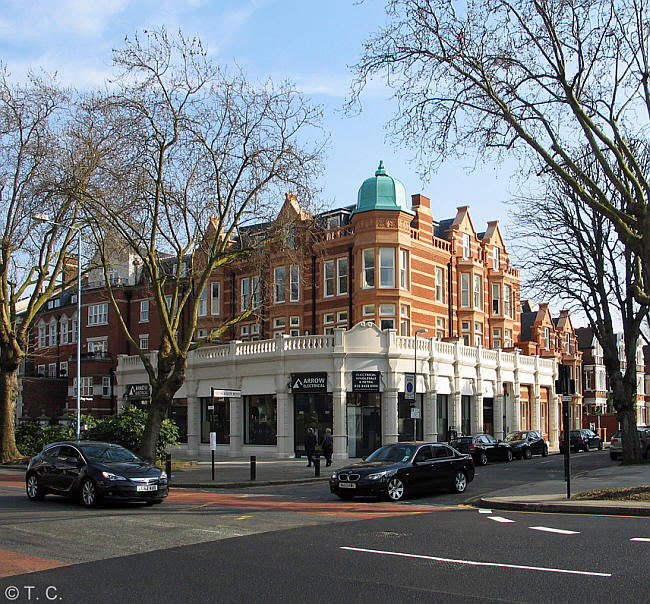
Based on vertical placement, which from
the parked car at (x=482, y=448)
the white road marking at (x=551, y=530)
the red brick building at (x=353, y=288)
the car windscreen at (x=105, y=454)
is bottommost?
the parked car at (x=482, y=448)

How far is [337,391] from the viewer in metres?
35.9

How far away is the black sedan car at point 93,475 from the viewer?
1659 cm

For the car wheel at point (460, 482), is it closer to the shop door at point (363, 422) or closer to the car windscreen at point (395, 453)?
the car windscreen at point (395, 453)

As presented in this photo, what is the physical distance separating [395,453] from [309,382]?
16.8 meters

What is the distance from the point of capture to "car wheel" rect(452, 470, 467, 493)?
20781 millimetres

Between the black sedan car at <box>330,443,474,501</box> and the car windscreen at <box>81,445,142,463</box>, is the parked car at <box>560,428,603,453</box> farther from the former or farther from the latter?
the car windscreen at <box>81,445,142,463</box>

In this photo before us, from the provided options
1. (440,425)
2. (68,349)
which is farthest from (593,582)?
(68,349)

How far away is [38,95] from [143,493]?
2033 centimetres

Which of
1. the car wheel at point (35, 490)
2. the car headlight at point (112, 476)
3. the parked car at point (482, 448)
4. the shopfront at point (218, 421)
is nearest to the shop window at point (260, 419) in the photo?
the shopfront at point (218, 421)

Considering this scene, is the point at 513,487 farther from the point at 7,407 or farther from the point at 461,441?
the point at 7,407

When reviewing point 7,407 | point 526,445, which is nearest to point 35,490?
point 7,407

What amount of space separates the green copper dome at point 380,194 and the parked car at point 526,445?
1404 centimetres

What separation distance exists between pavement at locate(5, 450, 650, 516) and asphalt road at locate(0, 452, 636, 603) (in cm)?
102

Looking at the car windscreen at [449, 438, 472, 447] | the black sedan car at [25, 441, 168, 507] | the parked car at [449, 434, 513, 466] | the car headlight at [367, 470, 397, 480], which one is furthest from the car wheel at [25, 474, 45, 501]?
the car windscreen at [449, 438, 472, 447]
